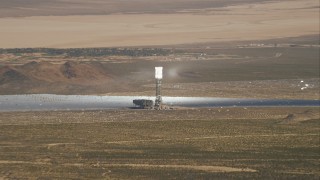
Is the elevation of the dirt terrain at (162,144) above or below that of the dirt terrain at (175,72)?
below

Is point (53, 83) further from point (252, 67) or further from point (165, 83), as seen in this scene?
point (252, 67)

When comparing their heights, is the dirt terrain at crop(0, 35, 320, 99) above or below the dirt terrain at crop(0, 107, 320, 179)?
above

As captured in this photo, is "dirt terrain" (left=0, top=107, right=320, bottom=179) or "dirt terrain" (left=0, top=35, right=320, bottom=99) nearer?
"dirt terrain" (left=0, top=107, right=320, bottom=179)

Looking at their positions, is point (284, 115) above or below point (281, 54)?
below

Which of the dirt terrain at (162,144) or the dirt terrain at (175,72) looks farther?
the dirt terrain at (175,72)

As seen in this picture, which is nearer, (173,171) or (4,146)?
(173,171)

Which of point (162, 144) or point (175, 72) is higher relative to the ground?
point (175, 72)

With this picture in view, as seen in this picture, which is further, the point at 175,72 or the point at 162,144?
the point at 175,72

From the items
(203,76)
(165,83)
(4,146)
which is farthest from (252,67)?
(4,146)
